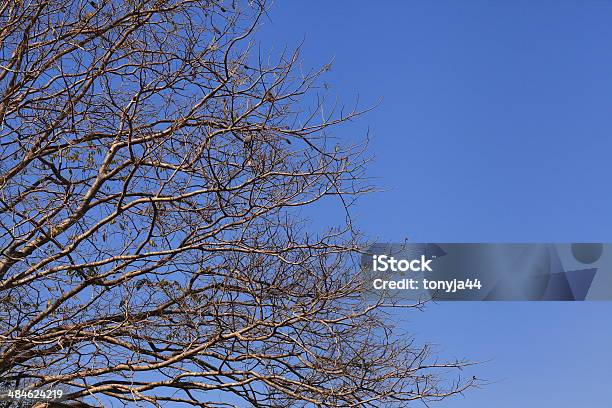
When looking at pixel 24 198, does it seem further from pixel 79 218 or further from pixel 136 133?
pixel 136 133

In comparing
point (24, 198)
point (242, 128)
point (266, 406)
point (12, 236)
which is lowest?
point (266, 406)

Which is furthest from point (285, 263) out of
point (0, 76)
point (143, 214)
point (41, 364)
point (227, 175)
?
point (0, 76)

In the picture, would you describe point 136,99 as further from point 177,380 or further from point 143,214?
point 177,380

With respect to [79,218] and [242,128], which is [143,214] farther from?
[242,128]

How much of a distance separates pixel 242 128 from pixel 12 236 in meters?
2.43

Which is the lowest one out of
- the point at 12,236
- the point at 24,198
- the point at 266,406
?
the point at 266,406

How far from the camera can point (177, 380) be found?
8.76 m

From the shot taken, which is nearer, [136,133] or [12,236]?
[12,236]

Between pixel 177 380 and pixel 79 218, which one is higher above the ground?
pixel 79 218

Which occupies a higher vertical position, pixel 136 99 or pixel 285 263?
pixel 136 99

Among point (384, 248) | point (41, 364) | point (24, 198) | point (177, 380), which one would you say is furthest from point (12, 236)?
point (384, 248)

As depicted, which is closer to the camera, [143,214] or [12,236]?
[12,236]

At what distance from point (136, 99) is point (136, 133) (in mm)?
482

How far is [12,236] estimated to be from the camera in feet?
27.7
